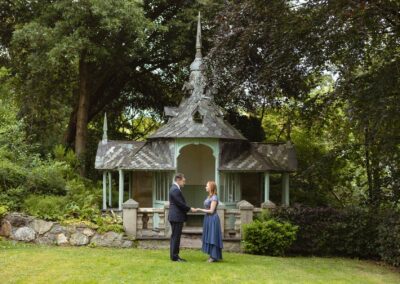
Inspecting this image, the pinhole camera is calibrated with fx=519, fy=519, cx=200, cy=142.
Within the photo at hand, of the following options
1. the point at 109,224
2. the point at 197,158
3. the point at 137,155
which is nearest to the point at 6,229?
the point at 109,224

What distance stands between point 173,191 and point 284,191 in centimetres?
727

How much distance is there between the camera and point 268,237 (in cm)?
1393

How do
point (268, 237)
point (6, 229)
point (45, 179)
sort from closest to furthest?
point (268, 237) < point (6, 229) < point (45, 179)

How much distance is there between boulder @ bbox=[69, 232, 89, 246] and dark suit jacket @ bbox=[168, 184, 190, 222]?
3.56 m

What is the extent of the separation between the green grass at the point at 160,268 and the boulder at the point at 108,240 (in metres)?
0.51

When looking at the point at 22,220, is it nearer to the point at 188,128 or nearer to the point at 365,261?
the point at 188,128

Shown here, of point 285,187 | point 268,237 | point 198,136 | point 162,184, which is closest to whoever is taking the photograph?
point 268,237

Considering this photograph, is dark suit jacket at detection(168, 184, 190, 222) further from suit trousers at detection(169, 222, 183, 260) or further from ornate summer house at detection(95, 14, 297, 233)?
ornate summer house at detection(95, 14, 297, 233)

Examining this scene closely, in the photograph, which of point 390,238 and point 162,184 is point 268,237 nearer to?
point 390,238

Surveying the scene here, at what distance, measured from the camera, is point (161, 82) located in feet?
87.3

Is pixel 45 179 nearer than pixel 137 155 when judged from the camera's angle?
Yes

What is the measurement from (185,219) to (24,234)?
16.6 ft

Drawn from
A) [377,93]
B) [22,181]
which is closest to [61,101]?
[22,181]

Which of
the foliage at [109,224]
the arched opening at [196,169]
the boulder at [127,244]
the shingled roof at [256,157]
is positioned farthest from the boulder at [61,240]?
the arched opening at [196,169]
